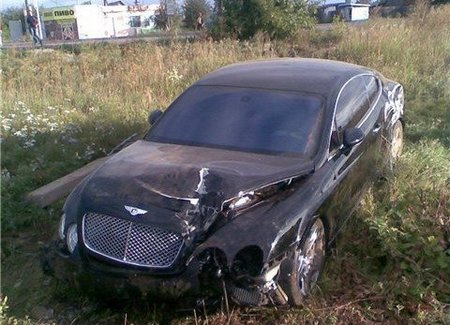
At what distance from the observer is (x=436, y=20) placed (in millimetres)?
13945

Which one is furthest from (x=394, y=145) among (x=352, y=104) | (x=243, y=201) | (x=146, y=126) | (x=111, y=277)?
(x=111, y=277)

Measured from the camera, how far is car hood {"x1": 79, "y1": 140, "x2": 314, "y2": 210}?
321 centimetres

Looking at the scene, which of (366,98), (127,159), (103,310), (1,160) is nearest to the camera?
(103,310)

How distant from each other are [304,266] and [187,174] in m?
1.02

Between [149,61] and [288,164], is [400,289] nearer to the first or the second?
[288,164]

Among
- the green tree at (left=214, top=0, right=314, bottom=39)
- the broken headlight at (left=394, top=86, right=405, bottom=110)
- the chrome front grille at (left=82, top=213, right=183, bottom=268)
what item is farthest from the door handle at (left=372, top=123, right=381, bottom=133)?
the green tree at (left=214, top=0, right=314, bottom=39)

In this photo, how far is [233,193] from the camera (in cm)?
319

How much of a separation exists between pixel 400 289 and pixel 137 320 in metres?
1.82

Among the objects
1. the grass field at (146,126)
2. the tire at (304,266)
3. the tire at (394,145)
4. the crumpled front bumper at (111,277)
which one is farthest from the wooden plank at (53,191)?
the tire at (394,145)

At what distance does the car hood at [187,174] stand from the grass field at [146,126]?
0.74 m

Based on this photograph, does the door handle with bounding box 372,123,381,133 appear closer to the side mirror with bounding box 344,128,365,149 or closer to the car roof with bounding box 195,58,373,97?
the car roof with bounding box 195,58,373,97

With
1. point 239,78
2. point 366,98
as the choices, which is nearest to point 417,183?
point 366,98

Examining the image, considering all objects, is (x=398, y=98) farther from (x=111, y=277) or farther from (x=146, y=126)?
(x=111, y=277)

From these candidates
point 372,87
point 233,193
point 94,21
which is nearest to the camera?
point 233,193
